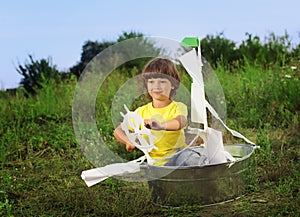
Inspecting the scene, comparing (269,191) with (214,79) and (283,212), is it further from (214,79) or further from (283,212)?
(214,79)

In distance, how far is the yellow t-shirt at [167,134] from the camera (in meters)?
3.00

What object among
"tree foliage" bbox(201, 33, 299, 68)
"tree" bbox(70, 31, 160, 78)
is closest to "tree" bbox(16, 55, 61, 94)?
"tree" bbox(70, 31, 160, 78)

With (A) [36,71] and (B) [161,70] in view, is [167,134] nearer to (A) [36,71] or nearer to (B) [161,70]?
(B) [161,70]

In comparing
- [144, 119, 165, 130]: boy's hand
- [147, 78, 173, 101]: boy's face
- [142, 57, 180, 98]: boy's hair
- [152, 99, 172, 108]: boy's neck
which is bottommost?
[144, 119, 165, 130]: boy's hand

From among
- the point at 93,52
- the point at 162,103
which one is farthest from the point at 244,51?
the point at 162,103

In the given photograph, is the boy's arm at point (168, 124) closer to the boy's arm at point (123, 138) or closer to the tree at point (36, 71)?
the boy's arm at point (123, 138)

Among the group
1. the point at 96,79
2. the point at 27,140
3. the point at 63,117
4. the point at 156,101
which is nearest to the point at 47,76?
the point at 63,117

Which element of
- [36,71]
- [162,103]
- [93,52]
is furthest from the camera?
[93,52]

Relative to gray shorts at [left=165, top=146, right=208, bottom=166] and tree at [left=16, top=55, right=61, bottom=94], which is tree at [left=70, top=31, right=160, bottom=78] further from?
gray shorts at [left=165, top=146, right=208, bottom=166]

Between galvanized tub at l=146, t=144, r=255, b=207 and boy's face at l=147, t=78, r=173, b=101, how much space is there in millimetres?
467

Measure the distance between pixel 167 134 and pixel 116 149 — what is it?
1.26m

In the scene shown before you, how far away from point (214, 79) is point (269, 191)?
0.82 m

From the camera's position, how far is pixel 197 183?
2805 mm

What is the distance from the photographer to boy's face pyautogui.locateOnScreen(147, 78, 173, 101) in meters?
3.00
